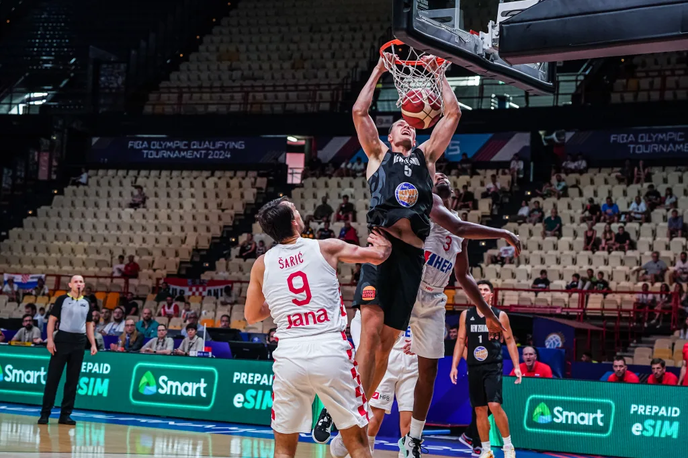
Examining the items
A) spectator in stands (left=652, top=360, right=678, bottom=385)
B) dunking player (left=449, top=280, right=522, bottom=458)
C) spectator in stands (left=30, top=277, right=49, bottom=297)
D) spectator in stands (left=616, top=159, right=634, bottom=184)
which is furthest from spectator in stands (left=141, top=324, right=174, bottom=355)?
A: spectator in stands (left=616, top=159, right=634, bottom=184)

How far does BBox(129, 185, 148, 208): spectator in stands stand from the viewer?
2767 cm

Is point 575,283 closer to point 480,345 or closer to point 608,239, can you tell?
point 608,239

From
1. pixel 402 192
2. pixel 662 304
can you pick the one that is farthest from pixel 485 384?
pixel 662 304

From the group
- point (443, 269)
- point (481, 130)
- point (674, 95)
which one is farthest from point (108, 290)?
point (443, 269)

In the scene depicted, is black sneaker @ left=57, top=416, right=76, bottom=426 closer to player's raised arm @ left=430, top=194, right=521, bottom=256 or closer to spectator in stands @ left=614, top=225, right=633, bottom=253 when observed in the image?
player's raised arm @ left=430, top=194, right=521, bottom=256

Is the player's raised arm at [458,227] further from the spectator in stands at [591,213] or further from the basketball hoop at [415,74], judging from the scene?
the spectator in stands at [591,213]

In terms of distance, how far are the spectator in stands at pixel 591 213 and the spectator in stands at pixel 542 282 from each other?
263cm

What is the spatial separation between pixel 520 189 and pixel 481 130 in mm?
2263

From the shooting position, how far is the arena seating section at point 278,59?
29.0 m

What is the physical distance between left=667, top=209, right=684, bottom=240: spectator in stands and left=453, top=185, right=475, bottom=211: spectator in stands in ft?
16.5

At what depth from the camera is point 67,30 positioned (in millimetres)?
33656

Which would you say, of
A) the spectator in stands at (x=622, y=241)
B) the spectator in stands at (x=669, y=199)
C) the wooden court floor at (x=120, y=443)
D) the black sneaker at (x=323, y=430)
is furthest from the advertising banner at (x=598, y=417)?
the spectator in stands at (x=669, y=199)

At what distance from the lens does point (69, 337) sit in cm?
1269

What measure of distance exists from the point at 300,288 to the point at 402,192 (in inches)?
50.8
